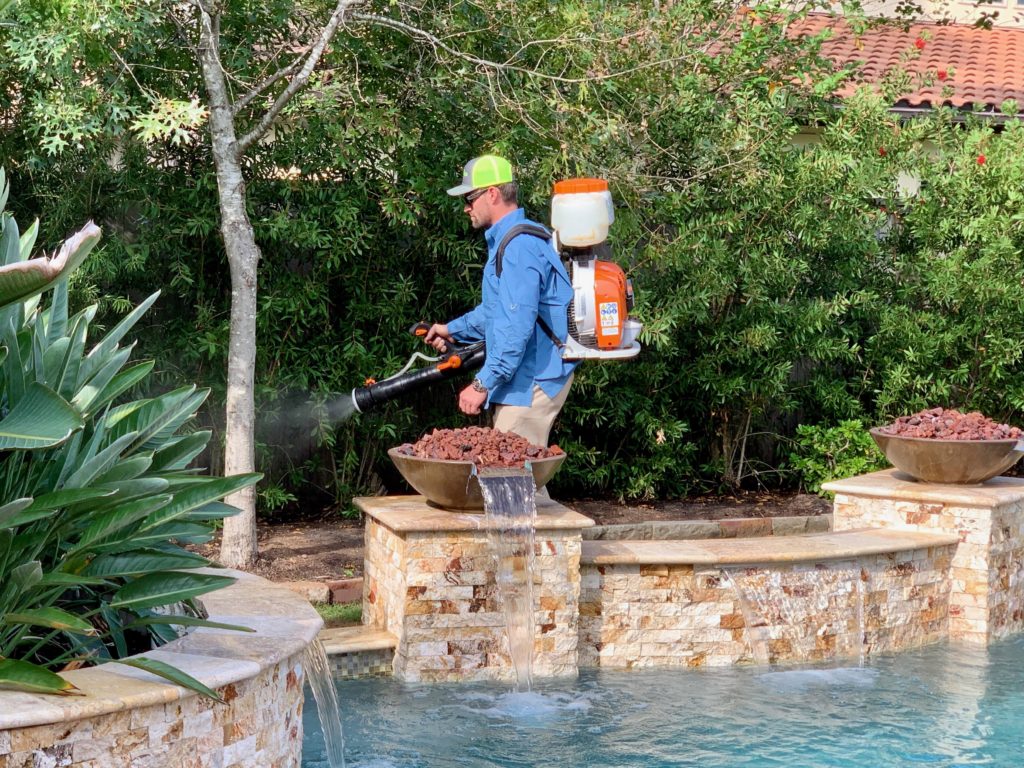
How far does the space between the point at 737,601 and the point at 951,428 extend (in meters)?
1.67

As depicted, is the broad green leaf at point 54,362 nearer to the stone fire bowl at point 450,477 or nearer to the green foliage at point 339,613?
the stone fire bowl at point 450,477

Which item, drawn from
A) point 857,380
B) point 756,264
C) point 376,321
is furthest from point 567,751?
point 857,380

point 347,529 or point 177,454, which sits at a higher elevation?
point 177,454

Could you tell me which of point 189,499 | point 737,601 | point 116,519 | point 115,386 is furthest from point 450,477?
point 116,519

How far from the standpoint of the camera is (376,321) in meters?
8.40

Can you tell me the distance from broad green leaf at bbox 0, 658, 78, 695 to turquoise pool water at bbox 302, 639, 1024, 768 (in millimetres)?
2006

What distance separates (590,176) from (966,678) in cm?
314

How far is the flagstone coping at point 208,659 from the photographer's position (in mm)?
2900

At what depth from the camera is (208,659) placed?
11.0ft

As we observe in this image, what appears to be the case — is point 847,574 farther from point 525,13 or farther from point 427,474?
point 525,13

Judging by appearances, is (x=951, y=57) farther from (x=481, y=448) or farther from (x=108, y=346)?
(x=108, y=346)

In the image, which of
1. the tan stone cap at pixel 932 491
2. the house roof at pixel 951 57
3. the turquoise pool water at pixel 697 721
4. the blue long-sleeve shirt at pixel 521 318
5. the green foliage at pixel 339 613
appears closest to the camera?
the turquoise pool water at pixel 697 721

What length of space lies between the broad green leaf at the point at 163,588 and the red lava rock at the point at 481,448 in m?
2.32

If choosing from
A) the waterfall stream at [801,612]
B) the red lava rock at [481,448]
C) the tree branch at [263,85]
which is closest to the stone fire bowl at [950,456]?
the waterfall stream at [801,612]
